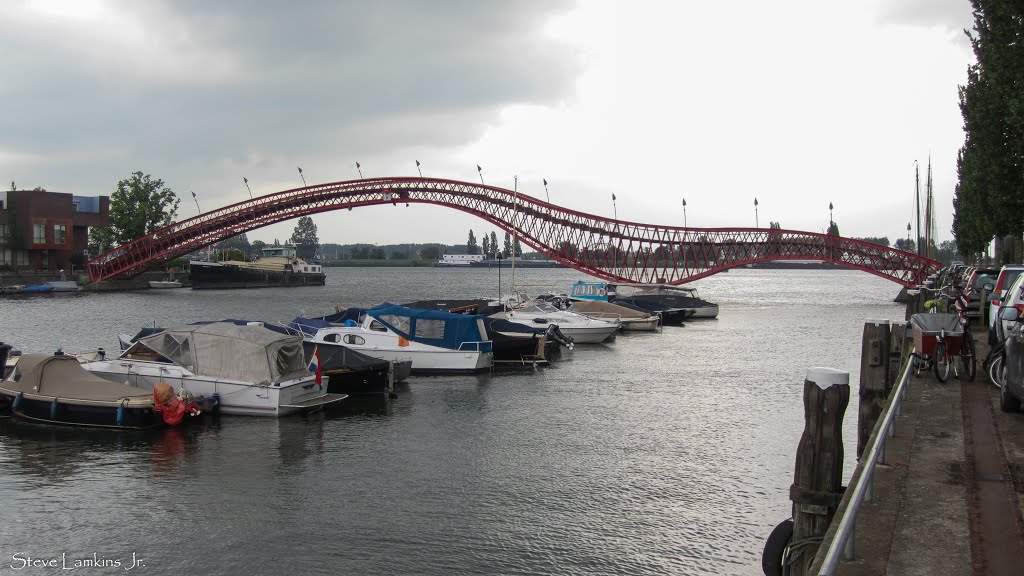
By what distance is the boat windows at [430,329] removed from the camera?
96.7ft

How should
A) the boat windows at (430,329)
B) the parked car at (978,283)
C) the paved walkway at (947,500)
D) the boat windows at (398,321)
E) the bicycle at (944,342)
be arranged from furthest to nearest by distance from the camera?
the boat windows at (430,329) → the boat windows at (398,321) → the parked car at (978,283) → the bicycle at (944,342) → the paved walkway at (947,500)

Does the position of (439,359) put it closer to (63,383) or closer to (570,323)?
(63,383)

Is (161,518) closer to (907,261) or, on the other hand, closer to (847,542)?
(847,542)

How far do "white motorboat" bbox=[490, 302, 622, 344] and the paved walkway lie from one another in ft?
93.1

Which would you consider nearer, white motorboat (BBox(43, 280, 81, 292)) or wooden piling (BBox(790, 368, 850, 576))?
wooden piling (BBox(790, 368, 850, 576))

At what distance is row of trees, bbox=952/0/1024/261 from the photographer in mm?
23781

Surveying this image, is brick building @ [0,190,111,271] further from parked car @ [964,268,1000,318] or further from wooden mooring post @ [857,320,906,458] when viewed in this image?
wooden mooring post @ [857,320,906,458]

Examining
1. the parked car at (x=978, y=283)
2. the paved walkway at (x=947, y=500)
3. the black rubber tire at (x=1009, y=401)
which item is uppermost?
the parked car at (x=978, y=283)

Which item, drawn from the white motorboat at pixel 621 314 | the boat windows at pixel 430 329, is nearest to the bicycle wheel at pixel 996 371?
the boat windows at pixel 430 329

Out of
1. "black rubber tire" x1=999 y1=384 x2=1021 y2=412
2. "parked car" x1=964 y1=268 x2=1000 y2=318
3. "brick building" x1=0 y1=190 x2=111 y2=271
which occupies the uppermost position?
"brick building" x1=0 y1=190 x2=111 y2=271

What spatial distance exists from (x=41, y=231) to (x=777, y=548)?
4118 inches

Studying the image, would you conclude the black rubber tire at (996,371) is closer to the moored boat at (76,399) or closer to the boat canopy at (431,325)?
the moored boat at (76,399)

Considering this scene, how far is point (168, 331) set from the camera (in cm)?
2234

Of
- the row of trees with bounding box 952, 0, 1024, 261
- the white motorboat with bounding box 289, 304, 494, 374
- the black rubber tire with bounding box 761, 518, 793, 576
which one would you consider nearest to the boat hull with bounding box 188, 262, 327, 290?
the white motorboat with bounding box 289, 304, 494, 374
